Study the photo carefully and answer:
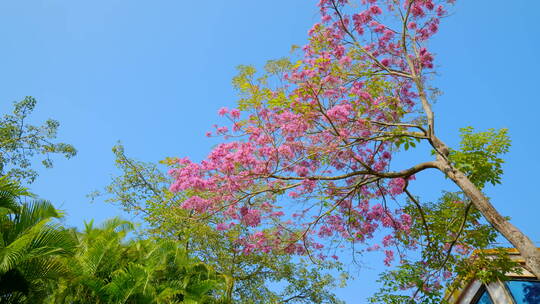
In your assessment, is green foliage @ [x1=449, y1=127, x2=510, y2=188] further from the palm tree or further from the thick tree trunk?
the palm tree

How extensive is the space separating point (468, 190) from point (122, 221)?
9.17m

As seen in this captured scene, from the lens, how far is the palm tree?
6087mm

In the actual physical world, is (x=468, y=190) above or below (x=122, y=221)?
above

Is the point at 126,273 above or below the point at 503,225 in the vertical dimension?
below

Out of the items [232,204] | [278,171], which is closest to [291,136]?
[278,171]

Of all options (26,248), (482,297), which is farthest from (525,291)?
(26,248)

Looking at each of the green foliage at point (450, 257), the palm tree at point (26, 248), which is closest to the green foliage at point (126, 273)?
the palm tree at point (26, 248)

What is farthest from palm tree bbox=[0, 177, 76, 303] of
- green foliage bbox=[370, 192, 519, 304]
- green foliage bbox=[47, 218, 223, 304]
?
green foliage bbox=[370, 192, 519, 304]

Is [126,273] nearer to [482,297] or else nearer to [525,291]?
[482,297]

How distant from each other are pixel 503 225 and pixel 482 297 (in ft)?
14.0

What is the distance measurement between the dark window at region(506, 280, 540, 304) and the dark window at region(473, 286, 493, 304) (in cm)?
74

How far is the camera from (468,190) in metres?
7.23

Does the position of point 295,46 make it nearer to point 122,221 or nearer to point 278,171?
point 278,171

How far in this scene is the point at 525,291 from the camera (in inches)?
356
